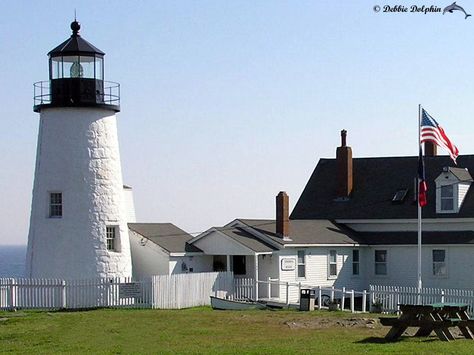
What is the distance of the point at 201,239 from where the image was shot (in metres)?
43.0

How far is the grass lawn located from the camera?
931 inches

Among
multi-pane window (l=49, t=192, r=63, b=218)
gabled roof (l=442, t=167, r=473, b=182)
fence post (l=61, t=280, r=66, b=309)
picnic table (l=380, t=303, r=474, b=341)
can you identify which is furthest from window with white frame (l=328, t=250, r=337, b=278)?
picnic table (l=380, t=303, r=474, b=341)

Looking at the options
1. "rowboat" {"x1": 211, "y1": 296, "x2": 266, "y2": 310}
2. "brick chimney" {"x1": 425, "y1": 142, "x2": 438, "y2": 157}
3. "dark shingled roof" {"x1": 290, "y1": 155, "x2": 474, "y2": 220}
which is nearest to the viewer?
"rowboat" {"x1": 211, "y1": 296, "x2": 266, "y2": 310}

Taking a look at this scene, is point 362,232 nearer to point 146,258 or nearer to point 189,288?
point 146,258

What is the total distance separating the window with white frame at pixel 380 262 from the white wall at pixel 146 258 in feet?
35.4

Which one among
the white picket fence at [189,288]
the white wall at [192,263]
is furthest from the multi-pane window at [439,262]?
the white wall at [192,263]

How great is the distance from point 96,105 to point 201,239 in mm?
7996

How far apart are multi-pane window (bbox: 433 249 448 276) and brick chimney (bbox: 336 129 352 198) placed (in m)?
6.77

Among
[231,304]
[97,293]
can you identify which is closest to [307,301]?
[231,304]

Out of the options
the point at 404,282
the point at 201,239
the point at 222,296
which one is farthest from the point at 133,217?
the point at 404,282

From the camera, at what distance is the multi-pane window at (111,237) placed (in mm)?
38719

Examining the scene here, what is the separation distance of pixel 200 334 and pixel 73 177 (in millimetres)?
12331

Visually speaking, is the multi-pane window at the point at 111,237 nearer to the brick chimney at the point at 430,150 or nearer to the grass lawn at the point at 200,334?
the grass lawn at the point at 200,334

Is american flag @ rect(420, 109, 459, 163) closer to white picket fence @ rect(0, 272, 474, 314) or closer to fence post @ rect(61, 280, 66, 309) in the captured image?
white picket fence @ rect(0, 272, 474, 314)
